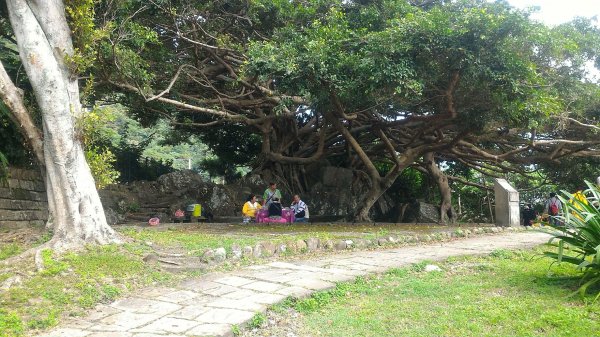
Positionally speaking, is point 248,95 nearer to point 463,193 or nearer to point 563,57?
point 563,57

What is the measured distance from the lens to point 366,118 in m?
15.0

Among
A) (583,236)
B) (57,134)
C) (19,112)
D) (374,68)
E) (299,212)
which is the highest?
(374,68)

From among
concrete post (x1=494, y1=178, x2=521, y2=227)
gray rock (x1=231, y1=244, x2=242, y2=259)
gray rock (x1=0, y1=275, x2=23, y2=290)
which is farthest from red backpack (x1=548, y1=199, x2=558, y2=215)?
gray rock (x1=0, y1=275, x2=23, y2=290)

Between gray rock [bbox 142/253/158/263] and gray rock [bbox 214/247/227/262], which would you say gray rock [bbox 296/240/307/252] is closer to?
gray rock [bbox 214/247/227/262]

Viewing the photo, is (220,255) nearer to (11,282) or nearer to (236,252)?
(236,252)

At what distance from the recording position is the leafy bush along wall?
1050 cm

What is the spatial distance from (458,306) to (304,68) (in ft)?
18.7

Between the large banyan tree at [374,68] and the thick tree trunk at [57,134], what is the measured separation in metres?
2.01

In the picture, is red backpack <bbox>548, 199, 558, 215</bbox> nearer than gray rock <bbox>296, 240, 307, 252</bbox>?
No

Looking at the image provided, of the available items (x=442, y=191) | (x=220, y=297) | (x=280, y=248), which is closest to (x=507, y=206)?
(x=442, y=191)

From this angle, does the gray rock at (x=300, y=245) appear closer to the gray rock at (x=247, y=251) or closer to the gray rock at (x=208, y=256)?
the gray rock at (x=247, y=251)

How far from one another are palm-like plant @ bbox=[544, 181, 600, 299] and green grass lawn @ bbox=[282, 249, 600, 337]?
0.25 m

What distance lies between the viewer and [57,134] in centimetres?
689

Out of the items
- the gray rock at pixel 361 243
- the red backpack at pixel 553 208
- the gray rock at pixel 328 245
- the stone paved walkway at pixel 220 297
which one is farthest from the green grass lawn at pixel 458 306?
the red backpack at pixel 553 208
